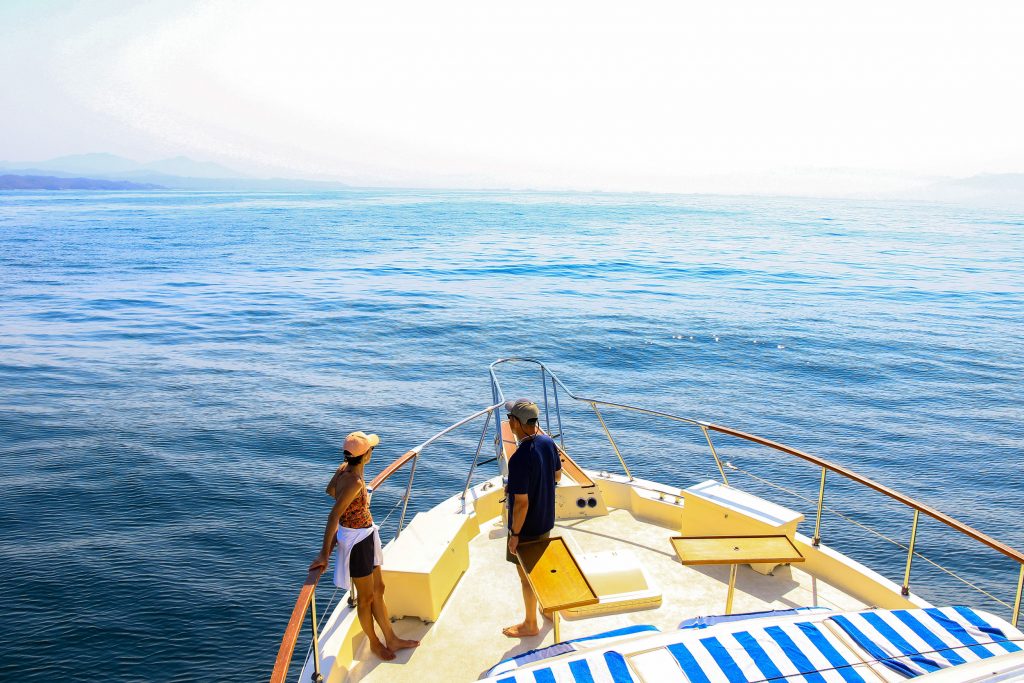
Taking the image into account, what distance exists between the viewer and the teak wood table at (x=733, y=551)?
4.98 meters

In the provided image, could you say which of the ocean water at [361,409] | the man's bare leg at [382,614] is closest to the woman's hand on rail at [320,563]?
the man's bare leg at [382,614]

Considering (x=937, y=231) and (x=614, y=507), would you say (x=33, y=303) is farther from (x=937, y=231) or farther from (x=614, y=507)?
(x=937, y=231)

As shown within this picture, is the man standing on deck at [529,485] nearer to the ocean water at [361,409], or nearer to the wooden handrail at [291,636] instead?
the wooden handrail at [291,636]

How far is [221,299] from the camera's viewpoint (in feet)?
122

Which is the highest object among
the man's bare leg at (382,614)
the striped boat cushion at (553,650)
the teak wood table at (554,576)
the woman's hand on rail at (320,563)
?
the woman's hand on rail at (320,563)

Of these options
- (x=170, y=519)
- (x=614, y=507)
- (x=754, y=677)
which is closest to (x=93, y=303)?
(x=170, y=519)

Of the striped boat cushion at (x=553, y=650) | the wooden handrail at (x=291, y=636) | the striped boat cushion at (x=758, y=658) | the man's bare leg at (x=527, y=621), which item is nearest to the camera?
the striped boat cushion at (x=758, y=658)

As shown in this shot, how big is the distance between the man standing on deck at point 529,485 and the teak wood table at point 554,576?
8cm

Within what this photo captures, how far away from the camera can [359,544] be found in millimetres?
4914

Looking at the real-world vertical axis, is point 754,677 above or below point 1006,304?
above

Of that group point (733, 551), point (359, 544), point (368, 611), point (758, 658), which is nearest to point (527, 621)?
point (368, 611)

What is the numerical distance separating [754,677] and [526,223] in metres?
109

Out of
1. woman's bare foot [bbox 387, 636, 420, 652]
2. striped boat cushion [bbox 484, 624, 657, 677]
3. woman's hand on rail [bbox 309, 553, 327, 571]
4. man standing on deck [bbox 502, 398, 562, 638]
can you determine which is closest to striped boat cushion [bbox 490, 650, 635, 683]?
striped boat cushion [bbox 484, 624, 657, 677]

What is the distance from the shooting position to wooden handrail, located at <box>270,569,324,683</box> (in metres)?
3.72
